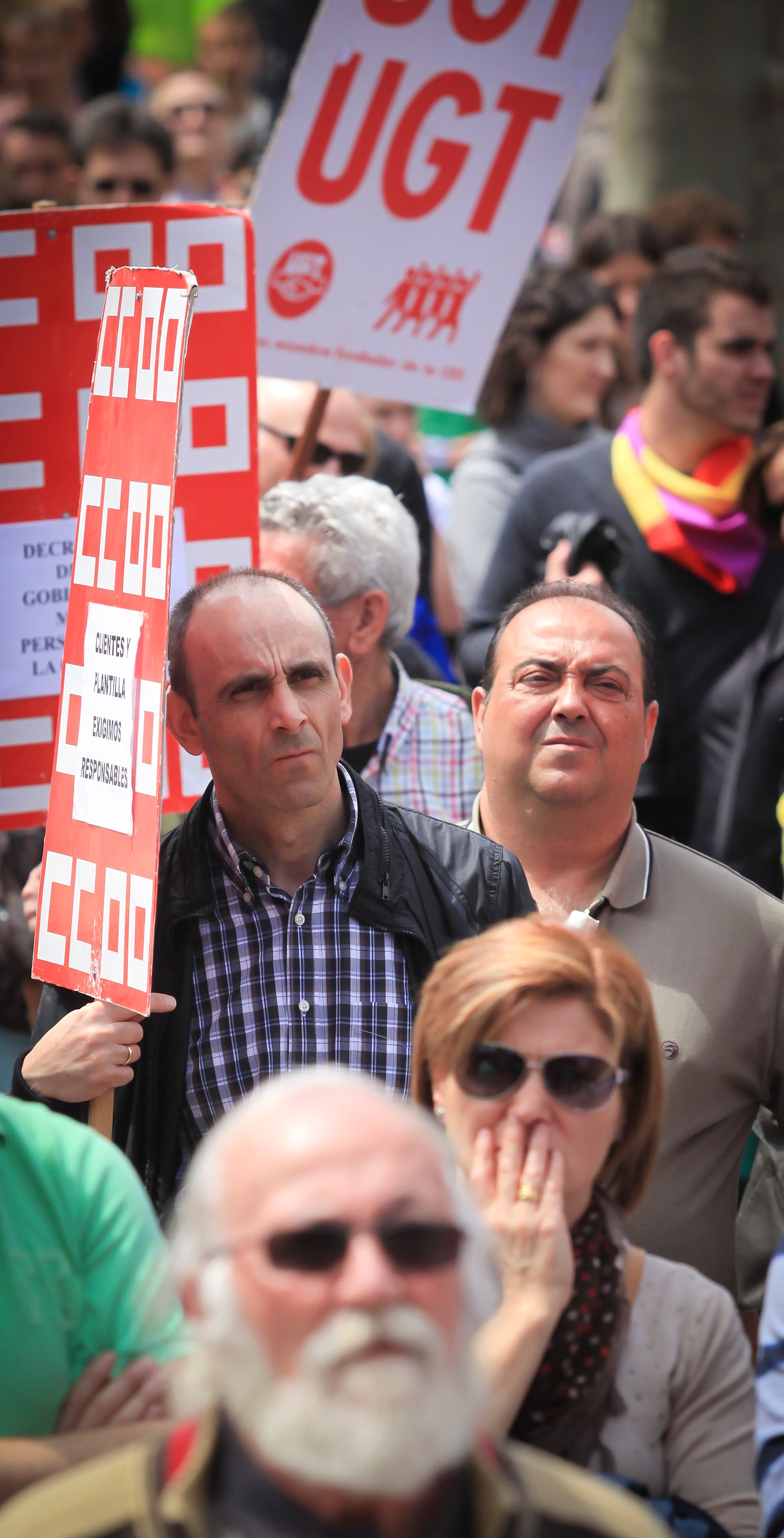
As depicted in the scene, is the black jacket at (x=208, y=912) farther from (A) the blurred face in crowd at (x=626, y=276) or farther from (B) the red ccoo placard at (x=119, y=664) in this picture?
(A) the blurred face in crowd at (x=626, y=276)

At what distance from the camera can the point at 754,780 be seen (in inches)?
167

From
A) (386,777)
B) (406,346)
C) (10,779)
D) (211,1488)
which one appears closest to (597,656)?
(386,777)

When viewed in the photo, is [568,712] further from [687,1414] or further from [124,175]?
[124,175]

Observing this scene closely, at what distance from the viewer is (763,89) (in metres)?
7.43

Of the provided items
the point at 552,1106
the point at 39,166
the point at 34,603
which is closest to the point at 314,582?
the point at 34,603

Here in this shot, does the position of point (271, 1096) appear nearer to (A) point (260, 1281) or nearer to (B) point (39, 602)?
(A) point (260, 1281)

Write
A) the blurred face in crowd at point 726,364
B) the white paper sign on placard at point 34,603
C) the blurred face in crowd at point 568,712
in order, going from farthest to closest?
the blurred face in crowd at point 726,364, the white paper sign on placard at point 34,603, the blurred face in crowd at point 568,712

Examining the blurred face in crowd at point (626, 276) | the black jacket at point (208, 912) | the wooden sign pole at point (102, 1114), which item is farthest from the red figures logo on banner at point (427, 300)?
the blurred face in crowd at point (626, 276)

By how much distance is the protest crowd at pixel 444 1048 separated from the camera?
4.94 feet

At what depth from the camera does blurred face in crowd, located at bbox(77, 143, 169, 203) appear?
24.2 feet

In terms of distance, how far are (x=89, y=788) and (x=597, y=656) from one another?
3.18 ft

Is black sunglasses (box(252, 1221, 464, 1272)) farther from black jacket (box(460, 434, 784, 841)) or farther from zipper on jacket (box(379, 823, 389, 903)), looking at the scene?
black jacket (box(460, 434, 784, 841))

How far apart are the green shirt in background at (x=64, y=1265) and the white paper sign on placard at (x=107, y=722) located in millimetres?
479

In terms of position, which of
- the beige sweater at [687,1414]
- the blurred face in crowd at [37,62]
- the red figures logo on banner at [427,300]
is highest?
the blurred face in crowd at [37,62]
